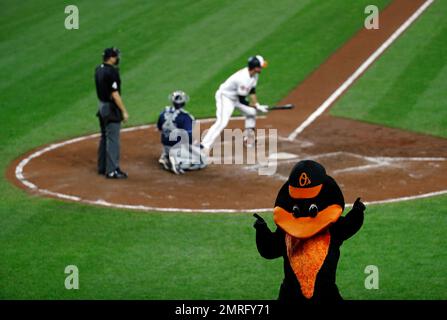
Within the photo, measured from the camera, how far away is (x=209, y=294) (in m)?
11.0

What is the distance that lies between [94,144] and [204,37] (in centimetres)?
690

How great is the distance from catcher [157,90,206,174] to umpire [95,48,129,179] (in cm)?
71

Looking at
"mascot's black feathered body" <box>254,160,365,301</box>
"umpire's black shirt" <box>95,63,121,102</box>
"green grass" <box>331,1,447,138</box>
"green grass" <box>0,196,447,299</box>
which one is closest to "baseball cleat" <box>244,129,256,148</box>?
"green grass" <box>331,1,447,138</box>

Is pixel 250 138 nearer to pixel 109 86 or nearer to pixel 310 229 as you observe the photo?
pixel 109 86

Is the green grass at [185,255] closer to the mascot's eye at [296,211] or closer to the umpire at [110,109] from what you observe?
the umpire at [110,109]

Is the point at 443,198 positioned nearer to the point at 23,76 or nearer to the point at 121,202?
the point at 121,202

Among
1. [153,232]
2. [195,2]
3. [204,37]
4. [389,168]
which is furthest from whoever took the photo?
[195,2]

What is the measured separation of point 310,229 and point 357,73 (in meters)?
14.1

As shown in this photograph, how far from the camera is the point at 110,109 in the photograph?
621 inches

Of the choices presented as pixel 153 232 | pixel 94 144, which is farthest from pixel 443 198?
pixel 94 144

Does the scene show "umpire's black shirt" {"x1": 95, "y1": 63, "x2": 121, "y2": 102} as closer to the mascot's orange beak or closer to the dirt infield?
the dirt infield

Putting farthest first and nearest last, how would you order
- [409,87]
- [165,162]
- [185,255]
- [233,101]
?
[409,87] → [233,101] → [165,162] → [185,255]

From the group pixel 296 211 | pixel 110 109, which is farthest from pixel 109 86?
pixel 296 211

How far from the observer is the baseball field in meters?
11.7
